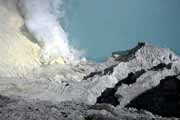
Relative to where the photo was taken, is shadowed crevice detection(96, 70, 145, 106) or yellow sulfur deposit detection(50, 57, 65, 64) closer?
shadowed crevice detection(96, 70, 145, 106)

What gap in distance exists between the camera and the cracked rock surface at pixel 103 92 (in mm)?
21516

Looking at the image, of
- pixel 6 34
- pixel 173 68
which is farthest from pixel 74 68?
pixel 173 68

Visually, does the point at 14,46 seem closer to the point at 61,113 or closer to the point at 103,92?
the point at 103,92

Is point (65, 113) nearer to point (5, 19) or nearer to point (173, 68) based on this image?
point (173, 68)

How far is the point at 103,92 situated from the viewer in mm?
51281

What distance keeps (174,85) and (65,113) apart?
75.2ft

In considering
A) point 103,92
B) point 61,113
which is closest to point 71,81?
point 103,92

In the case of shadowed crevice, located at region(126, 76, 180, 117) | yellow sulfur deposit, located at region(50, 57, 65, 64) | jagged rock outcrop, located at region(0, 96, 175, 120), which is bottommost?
jagged rock outcrop, located at region(0, 96, 175, 120)

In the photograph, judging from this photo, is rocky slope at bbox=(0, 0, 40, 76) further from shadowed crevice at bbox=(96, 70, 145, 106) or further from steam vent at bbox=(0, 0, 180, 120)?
shadowed crevice at bbox=(96, 70, 145, 106)

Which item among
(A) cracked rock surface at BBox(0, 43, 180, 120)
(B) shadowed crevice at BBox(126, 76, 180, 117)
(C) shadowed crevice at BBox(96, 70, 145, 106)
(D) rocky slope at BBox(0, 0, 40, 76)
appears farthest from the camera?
(D) rocky slope at BBox(0, 0, 40, 76)

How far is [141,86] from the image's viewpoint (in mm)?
45438

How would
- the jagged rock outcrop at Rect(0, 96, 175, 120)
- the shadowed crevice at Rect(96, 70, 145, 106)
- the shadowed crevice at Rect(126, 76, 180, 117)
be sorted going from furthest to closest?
the shadowed crevice at Rect(96, 70, 145, 106) < the shadowed crevice at Rect(126, 76, 180, 117) < the jagged rock outcrop at Rect(0, 96, 175, 120)

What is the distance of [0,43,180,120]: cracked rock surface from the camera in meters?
21.5

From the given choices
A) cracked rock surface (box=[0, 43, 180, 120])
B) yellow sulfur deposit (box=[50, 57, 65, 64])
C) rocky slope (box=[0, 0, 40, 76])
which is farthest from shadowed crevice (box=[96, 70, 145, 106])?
yellow sulfur deposit (box=[50, 57, 65, 64])
